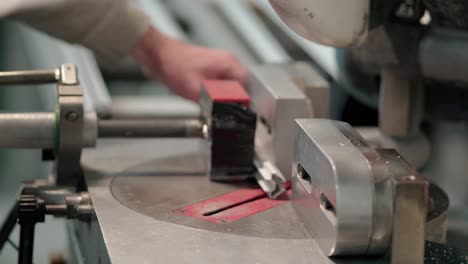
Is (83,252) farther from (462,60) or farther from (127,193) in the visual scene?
(462,60)

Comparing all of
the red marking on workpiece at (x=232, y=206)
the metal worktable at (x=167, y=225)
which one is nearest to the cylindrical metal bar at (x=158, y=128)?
the metal worktable at (x=167, y=225)

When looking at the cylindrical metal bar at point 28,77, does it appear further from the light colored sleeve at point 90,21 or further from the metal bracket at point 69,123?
the light colored sleeve at point 90,21

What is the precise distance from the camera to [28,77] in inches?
42.9

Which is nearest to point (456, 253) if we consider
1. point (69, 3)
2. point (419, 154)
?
point (419, 154)

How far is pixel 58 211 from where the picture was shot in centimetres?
99

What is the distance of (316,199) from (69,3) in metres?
0.67

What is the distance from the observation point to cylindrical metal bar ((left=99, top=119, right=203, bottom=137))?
1135mm

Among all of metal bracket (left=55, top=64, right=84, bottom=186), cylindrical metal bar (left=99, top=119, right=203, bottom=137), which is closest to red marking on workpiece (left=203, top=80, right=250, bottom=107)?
cylindrical metal bar (left=99, top=119, right=203, bottom=137)

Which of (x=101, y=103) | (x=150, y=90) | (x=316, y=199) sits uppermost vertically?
(x=316, y=199)

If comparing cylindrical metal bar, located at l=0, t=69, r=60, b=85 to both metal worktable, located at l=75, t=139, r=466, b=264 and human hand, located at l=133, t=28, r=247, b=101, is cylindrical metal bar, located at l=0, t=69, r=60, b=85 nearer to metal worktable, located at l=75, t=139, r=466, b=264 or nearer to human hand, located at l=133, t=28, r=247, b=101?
metal worktable, located at l=75, t=139, r=466, b=264

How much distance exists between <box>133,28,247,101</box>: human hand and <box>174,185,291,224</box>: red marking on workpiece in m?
0.32

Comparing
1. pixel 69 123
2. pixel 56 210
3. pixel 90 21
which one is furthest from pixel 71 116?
pixel 90 21

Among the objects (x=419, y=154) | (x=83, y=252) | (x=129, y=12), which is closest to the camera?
(x=83, y=252)

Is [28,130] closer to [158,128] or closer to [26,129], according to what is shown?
[26,129]
